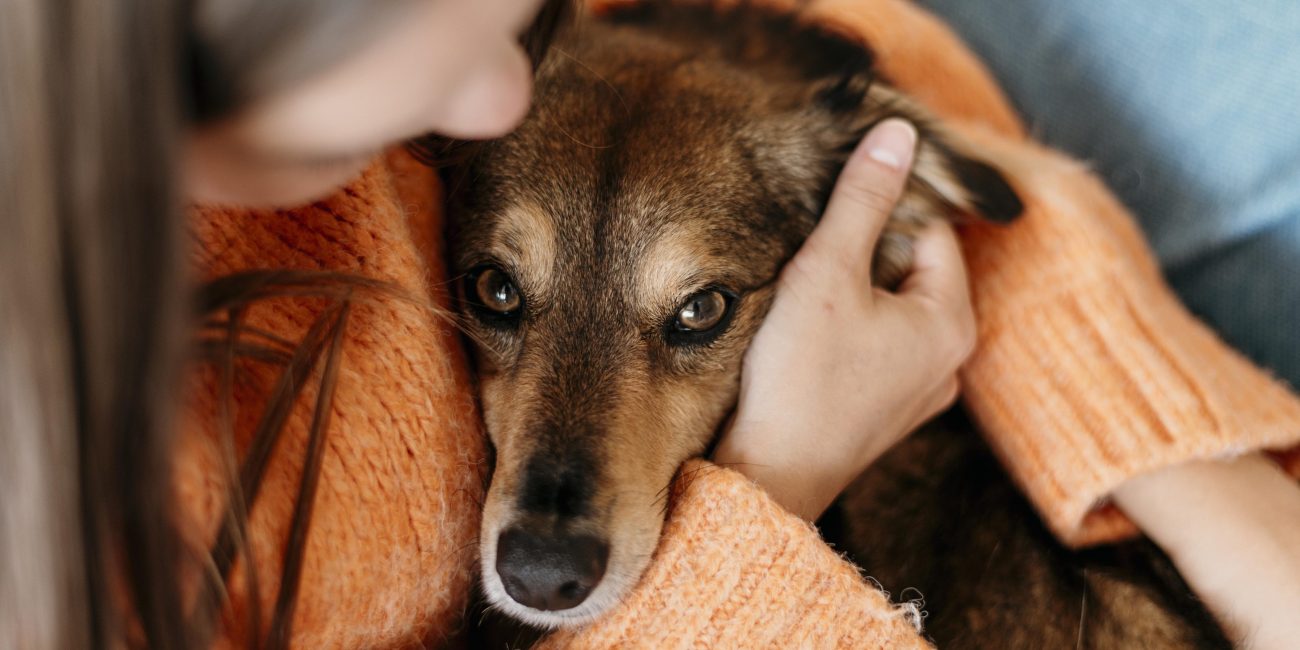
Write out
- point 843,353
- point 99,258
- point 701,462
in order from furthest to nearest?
point 843,353 → point 701,462 → point 99,258

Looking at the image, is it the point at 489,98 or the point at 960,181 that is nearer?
the point at 489,98

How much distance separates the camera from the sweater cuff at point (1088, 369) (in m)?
1.24

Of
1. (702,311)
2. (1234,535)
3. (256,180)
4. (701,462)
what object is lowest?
(1234,535)

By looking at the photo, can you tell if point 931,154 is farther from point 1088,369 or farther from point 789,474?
point 789,474

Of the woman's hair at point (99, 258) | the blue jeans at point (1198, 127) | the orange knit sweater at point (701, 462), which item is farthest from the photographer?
the blue jeans at point (1198, 127)

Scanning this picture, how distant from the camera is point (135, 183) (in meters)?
0.55

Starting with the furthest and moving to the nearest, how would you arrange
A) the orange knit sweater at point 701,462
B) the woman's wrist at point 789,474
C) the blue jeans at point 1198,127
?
the blue jeans at point 1198,127 < the woman's wrist at point 789,474 < the orange knit sweater at point 701,462

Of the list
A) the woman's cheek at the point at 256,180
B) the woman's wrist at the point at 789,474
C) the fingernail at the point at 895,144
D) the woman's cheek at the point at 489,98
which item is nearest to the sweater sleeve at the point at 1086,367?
the fingernail at the point at 895,144

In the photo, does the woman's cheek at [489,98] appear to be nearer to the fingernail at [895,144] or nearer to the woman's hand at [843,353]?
the woman's hand at [843,353]

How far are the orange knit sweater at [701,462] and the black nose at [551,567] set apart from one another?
2.9 inches

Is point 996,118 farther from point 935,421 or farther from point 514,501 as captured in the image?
point 514,501

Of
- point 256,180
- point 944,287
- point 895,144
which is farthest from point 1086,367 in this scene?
point 256,180

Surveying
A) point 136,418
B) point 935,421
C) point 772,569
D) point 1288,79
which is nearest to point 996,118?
point 1288,79

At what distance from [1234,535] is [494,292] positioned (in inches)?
45.6
